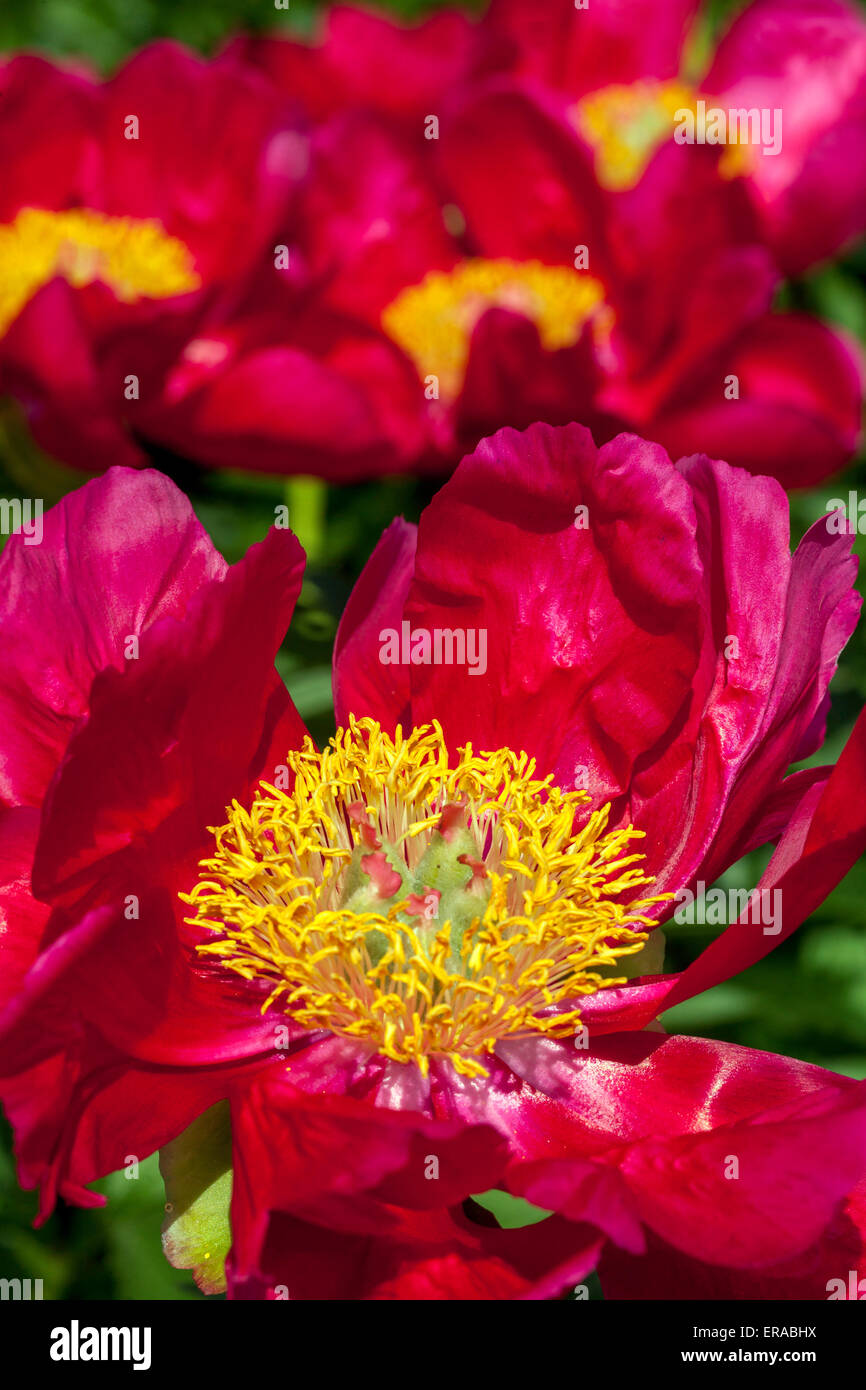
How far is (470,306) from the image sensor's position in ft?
5.10

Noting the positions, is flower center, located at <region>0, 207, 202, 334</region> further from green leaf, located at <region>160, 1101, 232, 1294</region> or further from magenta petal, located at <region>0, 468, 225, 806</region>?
green leaf, located at <region>160, 1101, 232, 1294</region>

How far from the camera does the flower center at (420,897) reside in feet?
→ 2.94

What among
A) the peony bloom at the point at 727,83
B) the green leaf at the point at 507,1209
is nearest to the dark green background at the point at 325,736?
the green leaf at the point at 507,1209

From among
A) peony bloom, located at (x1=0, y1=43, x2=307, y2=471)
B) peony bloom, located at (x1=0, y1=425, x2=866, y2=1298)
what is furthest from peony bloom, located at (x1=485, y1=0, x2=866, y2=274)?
peony bloom, located at (x1=0, y1=425, x2=866, y2=1298)

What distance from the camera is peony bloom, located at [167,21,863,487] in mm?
1256

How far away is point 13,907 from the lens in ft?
2.72

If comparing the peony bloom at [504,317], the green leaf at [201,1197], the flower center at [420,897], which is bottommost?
the green leaf at [201,1197]

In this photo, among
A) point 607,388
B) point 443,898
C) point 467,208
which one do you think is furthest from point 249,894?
point 467,208

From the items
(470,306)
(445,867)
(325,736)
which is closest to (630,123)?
(470,306)

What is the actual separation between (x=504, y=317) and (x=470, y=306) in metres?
0.33

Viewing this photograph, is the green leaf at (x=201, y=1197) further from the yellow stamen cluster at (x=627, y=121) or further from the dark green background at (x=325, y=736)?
the yellow stamen cluster at (x=627, y=121)

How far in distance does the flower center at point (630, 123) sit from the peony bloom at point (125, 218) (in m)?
0.37

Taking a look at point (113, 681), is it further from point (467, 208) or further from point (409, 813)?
point (467, 208)
